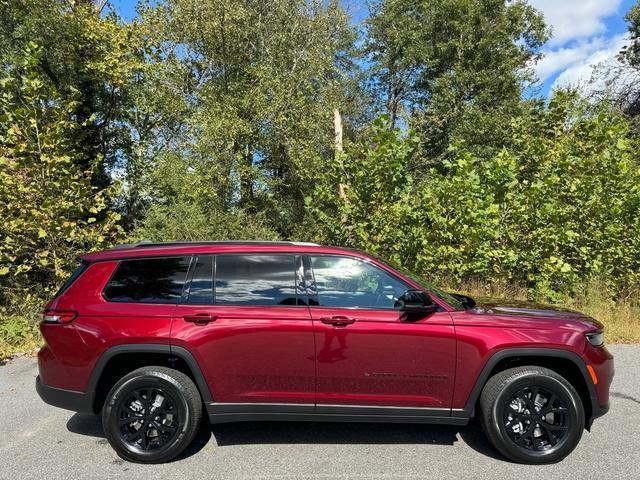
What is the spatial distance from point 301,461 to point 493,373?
5.42ft

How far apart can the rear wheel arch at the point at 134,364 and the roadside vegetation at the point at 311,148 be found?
4.20 meters

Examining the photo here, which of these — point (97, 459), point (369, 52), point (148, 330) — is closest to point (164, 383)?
point (148, 330)

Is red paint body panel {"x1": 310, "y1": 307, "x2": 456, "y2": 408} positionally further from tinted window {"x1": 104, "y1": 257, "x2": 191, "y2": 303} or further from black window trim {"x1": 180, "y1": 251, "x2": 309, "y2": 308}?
tinted window {"x1": 104, "y1": 257, "x2": 191, "y2": 303}

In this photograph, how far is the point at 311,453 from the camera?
3789mm

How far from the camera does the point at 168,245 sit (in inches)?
161

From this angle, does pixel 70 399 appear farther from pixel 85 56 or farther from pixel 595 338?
pixel 85 56

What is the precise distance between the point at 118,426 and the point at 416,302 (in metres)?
2.50

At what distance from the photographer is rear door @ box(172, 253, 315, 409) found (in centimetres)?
363

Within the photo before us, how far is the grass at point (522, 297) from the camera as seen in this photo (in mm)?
7227

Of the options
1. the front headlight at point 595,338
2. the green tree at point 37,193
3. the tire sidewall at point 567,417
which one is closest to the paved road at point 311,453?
the tire sidewall at point 567,417

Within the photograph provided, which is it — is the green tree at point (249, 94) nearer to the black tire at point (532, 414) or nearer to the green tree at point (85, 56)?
the green tree at point (85, 56)

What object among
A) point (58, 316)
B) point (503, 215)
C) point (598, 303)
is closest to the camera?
point (58, 316)

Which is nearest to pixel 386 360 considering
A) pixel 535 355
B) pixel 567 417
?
pixel 535 355

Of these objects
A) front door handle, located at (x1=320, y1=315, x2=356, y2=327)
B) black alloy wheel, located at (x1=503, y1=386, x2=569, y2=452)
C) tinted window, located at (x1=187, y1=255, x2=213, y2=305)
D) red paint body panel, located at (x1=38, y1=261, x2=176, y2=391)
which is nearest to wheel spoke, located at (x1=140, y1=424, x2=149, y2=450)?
red paint body panel, located at (x1=38, y1=261, x2=176, y2=391)
